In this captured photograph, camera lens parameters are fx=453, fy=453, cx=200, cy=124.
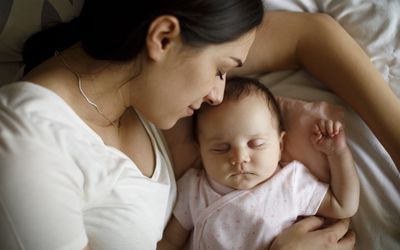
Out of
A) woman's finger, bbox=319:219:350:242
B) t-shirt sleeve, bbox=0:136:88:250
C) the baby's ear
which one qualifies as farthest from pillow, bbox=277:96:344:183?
t-shirt sleeve, bbox=0:136:88:250

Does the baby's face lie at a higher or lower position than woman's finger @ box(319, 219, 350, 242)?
higher

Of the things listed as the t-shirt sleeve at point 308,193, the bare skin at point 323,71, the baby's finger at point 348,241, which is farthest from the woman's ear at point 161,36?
the baby's finger at point 348,241

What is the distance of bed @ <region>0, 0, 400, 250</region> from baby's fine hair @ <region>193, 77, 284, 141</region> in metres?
0.07

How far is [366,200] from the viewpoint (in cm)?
109

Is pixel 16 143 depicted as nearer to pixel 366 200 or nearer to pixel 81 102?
pixel 81 102

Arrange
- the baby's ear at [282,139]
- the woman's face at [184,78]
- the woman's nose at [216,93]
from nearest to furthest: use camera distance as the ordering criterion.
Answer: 1. the woman's face at [184,78]
2. the woman's nose at [216,93]
3. the baby's ear at [282,139]

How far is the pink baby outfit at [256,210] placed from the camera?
1.08 meters

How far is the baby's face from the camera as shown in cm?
109

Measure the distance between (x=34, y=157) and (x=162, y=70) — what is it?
0.92 feet

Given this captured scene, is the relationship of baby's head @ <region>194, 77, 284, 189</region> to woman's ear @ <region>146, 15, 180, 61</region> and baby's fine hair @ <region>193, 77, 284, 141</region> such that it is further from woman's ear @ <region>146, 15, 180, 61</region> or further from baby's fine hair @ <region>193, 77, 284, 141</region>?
woman's ear @ <region>146, 15, 180, 61</region>

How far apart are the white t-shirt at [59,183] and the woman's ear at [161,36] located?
0.19m

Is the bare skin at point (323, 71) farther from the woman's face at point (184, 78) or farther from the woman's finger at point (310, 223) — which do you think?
the woman's face at point (184, 78)

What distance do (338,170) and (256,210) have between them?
218 mm

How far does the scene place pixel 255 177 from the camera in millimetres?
1108
